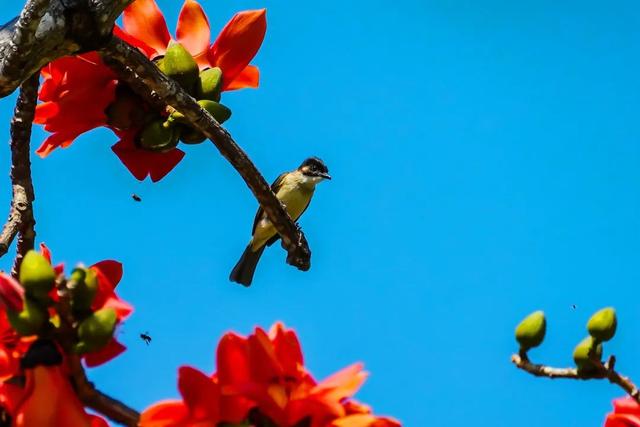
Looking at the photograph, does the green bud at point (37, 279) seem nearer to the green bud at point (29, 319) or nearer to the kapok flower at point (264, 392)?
the green bud at point (29, 319)

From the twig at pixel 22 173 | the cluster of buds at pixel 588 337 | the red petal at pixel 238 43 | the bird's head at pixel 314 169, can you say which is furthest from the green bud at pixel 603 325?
the bird's head at pixel 314 169

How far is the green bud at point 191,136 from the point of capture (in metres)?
2.33

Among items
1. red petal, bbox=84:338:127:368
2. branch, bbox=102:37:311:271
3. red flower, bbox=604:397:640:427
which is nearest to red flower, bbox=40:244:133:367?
red petal, bbox=84:338:127:368

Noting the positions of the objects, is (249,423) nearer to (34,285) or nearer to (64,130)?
(34,285)

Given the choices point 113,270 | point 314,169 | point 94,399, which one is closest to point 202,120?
point 113,270

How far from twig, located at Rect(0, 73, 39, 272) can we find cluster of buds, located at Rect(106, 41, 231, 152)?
0.23m

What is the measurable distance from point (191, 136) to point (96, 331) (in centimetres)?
113

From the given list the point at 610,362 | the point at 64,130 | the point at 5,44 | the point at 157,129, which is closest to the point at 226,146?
the point at 157,129

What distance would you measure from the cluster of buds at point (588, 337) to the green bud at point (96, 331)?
717mm

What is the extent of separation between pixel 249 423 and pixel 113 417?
6.6 inches

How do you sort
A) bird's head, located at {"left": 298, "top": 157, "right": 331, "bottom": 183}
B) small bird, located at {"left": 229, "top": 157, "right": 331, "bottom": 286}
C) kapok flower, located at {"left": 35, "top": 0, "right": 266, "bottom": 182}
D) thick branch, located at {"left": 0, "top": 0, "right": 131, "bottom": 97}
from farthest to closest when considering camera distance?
bird's head, located at {"left": 298, "top": 157, "right": 331, "bottom": 183} < small bird, located at {"left": 229, "top": 157, "right": 331, "bottom": 286} < kapok flower, located at {"left": 35, "top": 0, "right": 266, "bottom": 182} < thick branch, located at {"left": 0, "top": 0, "right": 131, "bottom": 97}

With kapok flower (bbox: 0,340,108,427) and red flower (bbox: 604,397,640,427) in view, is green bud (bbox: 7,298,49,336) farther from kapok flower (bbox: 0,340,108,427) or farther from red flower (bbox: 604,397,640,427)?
red flower (bbox: 604,397,640,427)

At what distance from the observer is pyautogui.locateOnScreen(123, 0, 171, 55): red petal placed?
7.97ft

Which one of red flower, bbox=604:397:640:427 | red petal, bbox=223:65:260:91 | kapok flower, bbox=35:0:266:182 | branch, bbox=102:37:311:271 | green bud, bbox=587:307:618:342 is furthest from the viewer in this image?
red petal, bbox=223:65:260:91
